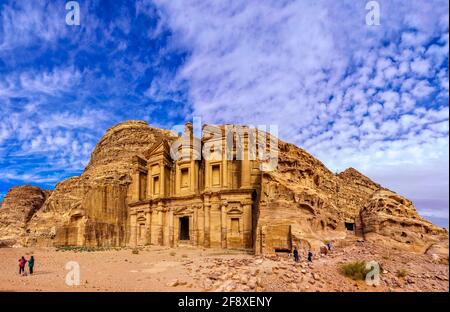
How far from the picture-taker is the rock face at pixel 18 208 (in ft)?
167

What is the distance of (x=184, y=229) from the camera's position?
35.1 meters

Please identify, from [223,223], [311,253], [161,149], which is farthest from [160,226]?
[311,253]

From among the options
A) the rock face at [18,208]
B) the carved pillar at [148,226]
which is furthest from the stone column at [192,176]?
the rock face at [18,208]

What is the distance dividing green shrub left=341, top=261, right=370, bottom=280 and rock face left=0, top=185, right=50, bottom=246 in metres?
52.1

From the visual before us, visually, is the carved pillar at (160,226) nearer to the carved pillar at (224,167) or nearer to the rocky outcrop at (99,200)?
the rocky outcrop at (99,200)

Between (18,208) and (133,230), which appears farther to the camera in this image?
(18,208)

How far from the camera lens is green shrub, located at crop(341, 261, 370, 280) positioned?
1260 centimetres

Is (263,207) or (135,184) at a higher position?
(135,184)

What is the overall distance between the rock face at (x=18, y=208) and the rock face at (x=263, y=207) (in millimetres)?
174

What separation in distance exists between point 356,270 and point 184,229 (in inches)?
981

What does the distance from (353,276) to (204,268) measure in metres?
7.47

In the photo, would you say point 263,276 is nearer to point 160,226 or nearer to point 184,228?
point 160,226

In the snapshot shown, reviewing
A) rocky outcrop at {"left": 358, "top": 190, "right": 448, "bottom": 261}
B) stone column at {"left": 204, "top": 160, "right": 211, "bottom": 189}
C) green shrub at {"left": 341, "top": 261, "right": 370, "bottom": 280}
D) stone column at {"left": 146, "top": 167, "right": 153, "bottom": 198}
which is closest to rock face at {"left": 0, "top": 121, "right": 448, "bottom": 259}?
rocky outcrop at {"left": 358, "top": 190, "right": 448, "bottom": 261}
